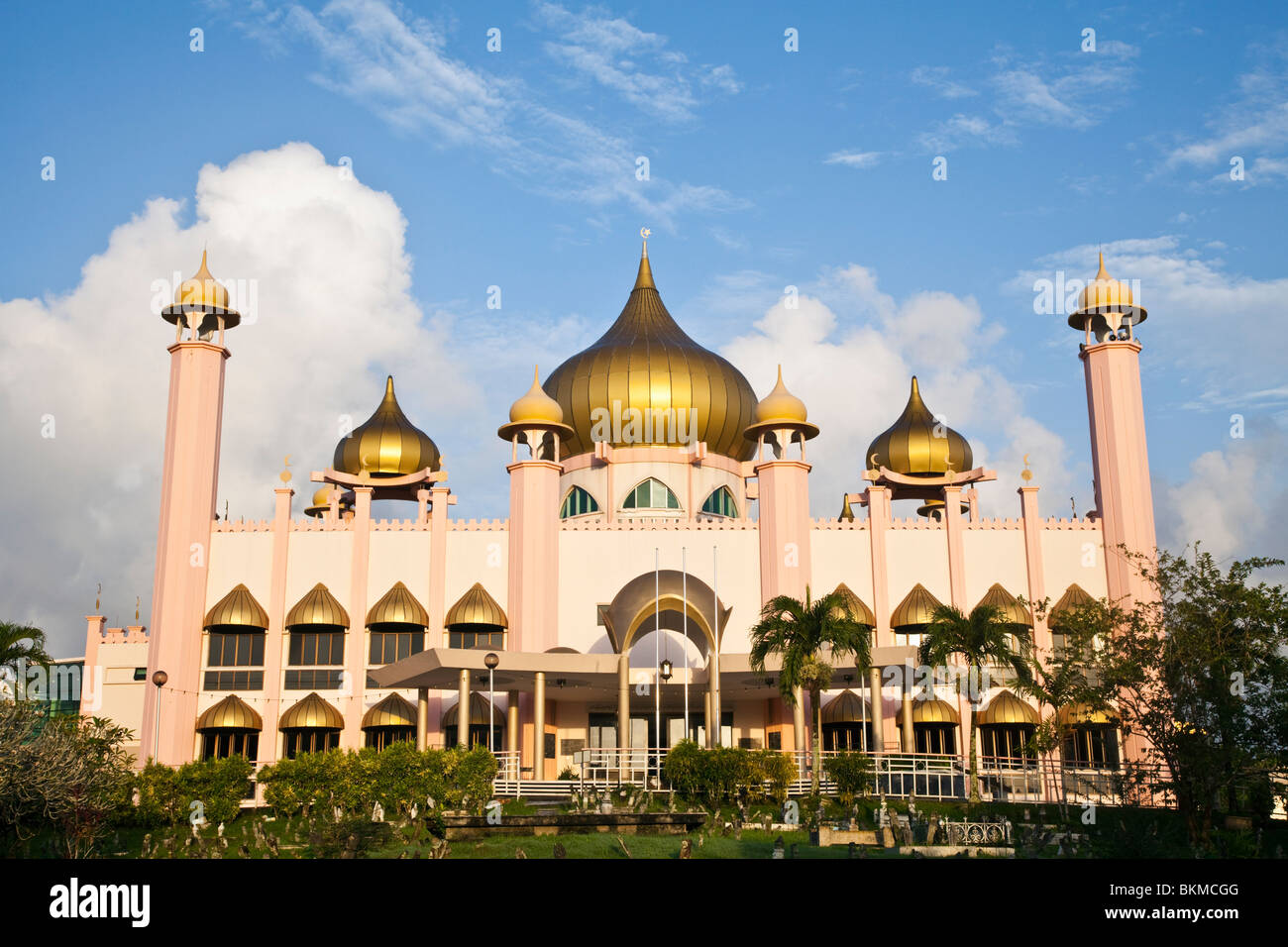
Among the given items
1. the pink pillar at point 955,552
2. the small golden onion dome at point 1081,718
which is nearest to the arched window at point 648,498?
the pink pillar at point 955,552

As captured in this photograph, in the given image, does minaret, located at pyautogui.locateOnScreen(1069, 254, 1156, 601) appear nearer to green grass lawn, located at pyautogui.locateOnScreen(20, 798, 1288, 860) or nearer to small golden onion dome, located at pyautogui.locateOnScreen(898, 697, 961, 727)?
small golden onion dome, located at pyautogui.locateOnScreen(898, 697, 961, 727)

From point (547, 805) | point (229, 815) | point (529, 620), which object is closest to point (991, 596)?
point (529, 620)

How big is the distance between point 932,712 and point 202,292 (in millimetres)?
24543

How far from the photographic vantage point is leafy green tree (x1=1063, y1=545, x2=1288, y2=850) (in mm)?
20391

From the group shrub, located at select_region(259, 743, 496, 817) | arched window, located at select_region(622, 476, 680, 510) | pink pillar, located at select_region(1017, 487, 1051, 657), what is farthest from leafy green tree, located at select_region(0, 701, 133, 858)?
pink pillar, located at select_region(1017, 487, 1051, 657)

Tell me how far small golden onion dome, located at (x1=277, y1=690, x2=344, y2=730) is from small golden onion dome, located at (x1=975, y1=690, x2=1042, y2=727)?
58.7 feet

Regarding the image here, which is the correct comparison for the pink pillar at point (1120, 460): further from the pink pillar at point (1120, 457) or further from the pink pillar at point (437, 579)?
the pink pillar at point (437, 579)

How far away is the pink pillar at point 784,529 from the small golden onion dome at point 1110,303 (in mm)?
10040

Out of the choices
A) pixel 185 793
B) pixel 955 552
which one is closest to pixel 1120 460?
pixel 955 552

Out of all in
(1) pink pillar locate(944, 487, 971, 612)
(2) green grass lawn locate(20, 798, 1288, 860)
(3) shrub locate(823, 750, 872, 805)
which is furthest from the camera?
(1) pink pillar locate(944, 487, 971, 612)

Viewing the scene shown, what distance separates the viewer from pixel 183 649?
36.7m

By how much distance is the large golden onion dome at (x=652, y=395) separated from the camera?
42.9 meters
